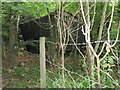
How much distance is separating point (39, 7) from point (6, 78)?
209cm

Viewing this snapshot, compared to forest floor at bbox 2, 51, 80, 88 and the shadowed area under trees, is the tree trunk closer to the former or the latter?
the shadowed area under trees

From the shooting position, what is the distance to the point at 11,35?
477 centimetres

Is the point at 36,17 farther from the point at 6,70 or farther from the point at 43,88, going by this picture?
the point at 43,88

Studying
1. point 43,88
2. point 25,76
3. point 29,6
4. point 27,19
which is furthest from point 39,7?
point 43,88

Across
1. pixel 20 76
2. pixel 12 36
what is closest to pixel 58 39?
pixel 20 76

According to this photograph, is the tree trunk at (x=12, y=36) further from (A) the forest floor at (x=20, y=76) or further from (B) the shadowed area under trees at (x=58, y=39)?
(A) the forest floor at (x=20, y=76)

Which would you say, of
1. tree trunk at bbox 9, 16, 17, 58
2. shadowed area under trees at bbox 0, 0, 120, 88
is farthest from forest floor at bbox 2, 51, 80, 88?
tree trunk at bbox 9, 16, 17, 58

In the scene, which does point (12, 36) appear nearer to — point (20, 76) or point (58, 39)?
point (20, 76)

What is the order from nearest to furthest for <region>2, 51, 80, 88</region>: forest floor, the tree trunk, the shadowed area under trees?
the shadowed area under trees, <region>2, 51, 80, 88</region>: forest floor, the tree trunk

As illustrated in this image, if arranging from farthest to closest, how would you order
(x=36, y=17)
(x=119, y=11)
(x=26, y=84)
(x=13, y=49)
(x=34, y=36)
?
(x=34, y=36), (x=36, y=17), (x=13, y=49), (x=119, y=11), (x=26, y=84)

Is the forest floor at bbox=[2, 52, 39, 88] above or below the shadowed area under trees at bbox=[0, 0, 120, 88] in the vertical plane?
below

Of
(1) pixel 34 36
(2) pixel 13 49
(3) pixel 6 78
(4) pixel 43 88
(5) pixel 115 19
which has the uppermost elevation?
(5) pixel 115 19

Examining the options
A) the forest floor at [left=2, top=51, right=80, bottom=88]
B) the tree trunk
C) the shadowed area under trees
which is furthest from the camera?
the tree trunk

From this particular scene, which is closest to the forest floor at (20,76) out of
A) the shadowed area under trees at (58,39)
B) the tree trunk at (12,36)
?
the shadowed area under trees at (58,39)
